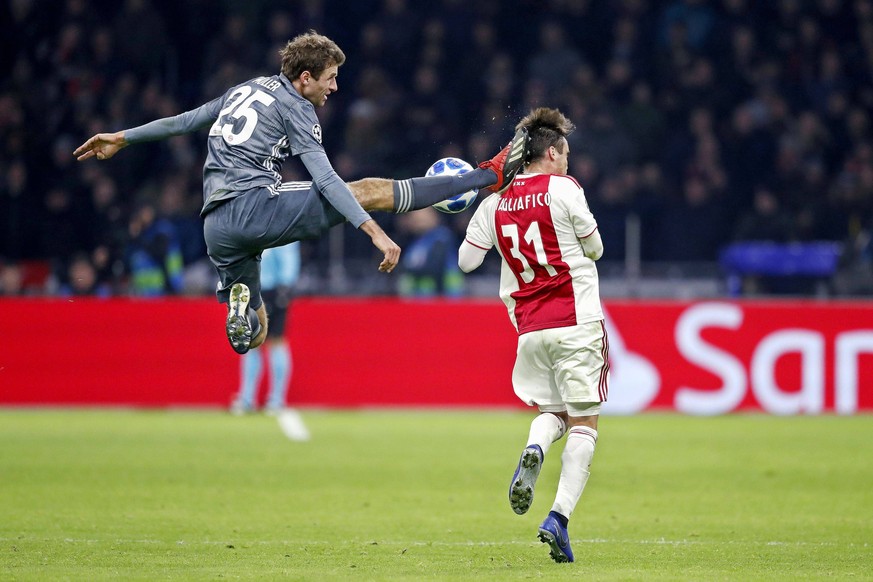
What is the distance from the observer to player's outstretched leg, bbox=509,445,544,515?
573cm

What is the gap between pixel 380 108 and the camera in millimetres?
17266

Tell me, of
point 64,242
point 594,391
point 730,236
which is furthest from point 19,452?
point 730,236

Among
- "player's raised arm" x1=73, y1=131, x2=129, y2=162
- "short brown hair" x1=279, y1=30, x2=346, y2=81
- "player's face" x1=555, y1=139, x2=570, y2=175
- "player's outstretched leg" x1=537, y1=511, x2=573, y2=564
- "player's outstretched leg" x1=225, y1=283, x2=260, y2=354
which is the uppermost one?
"short brown hair" x1=279, y1=30, x2=346, y2=81

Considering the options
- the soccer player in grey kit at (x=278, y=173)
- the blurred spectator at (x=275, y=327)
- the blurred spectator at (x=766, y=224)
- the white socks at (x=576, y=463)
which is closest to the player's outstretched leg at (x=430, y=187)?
the soccer player in grey kit at (x=278, y=173)

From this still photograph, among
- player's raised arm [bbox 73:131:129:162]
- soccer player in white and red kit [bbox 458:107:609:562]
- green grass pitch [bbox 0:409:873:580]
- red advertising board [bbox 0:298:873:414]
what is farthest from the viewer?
red advertising board [bbox 0:298:873:414]

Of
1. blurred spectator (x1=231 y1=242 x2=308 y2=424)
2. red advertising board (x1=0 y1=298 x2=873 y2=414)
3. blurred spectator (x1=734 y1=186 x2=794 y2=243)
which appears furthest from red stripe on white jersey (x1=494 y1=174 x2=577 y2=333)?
blurred spectator (x1=734 y1=186 x2=794 y2=243)

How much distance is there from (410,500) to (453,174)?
2563 millimetres

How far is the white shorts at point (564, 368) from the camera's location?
20.2 feet

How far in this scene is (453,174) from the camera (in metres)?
6.61

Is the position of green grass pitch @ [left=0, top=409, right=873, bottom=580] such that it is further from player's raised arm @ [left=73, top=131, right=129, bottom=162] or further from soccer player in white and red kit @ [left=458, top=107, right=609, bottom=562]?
player's raised arm @ [left=73, top=131, right=129, bottom=162]

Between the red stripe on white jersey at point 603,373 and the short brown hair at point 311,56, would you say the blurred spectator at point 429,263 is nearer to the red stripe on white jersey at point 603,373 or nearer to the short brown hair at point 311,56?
the short brown hair at point 311,56

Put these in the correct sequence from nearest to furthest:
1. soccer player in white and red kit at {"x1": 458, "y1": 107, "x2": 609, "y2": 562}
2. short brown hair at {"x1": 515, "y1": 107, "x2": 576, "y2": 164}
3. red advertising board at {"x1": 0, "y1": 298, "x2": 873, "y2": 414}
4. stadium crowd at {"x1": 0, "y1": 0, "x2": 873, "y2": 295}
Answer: soccer player in white and red kit at {"x1": 458, "y1": 107, "x2": 609, "y2": 562} < short brown hair at {"x1": 515, "y1": 107, "x2": 576, "y2": 164} < red advertising board at {"x1": 0, "y1": 298, "x2": 873, "y2": 414} < stadium crowd at {"x1": 0, "y1": 0, "x2": 873, "y2": 295}

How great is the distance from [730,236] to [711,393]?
2283mm

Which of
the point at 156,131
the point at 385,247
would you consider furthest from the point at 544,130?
the point at 156,131
